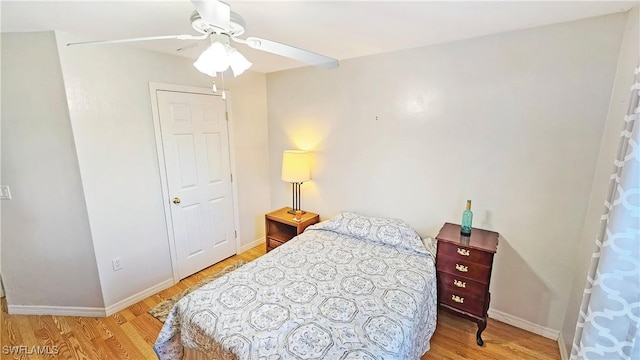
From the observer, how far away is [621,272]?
1092mm

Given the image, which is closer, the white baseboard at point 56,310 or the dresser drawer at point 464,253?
the dresser drawer at point 464,253

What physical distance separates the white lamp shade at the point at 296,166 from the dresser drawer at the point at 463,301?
5.56 ft

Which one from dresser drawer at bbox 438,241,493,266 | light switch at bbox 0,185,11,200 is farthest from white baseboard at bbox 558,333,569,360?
light switch at bbox 0,185,11,200

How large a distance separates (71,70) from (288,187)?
2.21m

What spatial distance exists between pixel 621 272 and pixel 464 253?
824 millimetres

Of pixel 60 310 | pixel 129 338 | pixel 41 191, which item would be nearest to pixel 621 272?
pixel 129 338

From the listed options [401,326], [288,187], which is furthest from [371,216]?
[401,326]

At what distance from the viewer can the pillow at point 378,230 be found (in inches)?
88.4

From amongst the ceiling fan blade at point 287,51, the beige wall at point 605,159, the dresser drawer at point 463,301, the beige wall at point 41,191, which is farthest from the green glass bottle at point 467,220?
the beige wall at point 41,191

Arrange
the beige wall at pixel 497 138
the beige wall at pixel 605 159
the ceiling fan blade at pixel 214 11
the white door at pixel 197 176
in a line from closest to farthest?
the ceiling fan blade at pixel 214 11, the beige wall at pixel 605 159, the beige wall at pixel 497 138, the white door at pixel 197 176

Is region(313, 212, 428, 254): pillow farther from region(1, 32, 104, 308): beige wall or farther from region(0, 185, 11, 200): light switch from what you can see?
region(0, 185, 11, 200): light switch

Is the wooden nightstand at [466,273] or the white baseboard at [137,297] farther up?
the wooden nightstand at [466,273]

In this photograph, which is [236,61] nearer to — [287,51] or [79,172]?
[287,51]

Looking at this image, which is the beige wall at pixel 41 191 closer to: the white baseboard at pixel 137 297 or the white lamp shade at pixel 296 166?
the white baseboard at pixel 137 297
